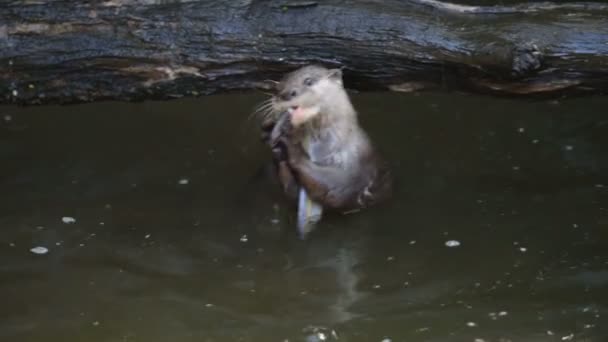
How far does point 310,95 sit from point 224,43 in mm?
461

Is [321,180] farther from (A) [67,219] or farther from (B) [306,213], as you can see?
(A) [67,219]

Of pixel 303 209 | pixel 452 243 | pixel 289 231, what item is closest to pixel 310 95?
pixel 303 209

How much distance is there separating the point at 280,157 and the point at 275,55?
0.49 meters

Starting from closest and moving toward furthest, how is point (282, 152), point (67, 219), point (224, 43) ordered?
point (224, 43)
point (282, 152)
point (67, 219)

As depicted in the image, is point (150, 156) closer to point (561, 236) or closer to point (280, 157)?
point (280, 157)

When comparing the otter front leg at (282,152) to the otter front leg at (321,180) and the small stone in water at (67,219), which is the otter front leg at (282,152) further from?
the small stone in water at (67,219)

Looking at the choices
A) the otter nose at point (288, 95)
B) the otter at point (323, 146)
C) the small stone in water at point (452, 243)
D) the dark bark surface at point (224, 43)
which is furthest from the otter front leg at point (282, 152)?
the small stone in water at point (452, 243)

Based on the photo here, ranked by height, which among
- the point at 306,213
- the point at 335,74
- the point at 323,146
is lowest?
the point at 306,213

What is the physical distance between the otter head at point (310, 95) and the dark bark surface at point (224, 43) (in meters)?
0.08

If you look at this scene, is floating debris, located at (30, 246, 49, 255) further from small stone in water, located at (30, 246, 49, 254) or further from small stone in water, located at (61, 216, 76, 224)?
small stone in water, located at (61, 216, 76, 224)

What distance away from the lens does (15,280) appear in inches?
169

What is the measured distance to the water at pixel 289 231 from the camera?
3959 mm

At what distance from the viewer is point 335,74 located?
4.48 metres

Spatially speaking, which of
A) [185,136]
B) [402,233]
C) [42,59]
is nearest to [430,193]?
[402,233]
